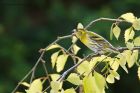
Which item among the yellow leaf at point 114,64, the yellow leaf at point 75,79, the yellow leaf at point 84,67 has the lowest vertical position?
the yellow leaf at point 75,79

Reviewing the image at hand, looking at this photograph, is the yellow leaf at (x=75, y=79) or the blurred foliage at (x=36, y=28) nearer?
the yellow leaf at (x=75, y=79)

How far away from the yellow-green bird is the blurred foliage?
5.63ft

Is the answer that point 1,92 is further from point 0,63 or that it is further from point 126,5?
point 126,5

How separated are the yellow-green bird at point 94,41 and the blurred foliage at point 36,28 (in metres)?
1.72

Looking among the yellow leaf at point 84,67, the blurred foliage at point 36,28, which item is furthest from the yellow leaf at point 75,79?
the blurred foliage at point 36,28

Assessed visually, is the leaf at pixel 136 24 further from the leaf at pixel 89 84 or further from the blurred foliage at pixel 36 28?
the blurred foliage at pixel 36 28

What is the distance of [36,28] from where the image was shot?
2760mm

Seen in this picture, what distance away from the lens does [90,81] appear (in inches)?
24.7

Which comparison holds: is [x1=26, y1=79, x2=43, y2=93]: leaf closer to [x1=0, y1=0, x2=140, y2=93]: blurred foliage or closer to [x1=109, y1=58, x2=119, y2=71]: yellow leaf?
[x1=109, y1=58, x2=119, y2=71]: yellow leaf

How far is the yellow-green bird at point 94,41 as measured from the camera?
65 cm

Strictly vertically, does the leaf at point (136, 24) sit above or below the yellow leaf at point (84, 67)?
above

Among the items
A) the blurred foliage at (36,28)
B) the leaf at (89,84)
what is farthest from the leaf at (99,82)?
the blurred foliage at (36,28)

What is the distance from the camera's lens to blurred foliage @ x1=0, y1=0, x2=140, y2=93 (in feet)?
8.32

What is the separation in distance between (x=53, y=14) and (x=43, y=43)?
18 cm
